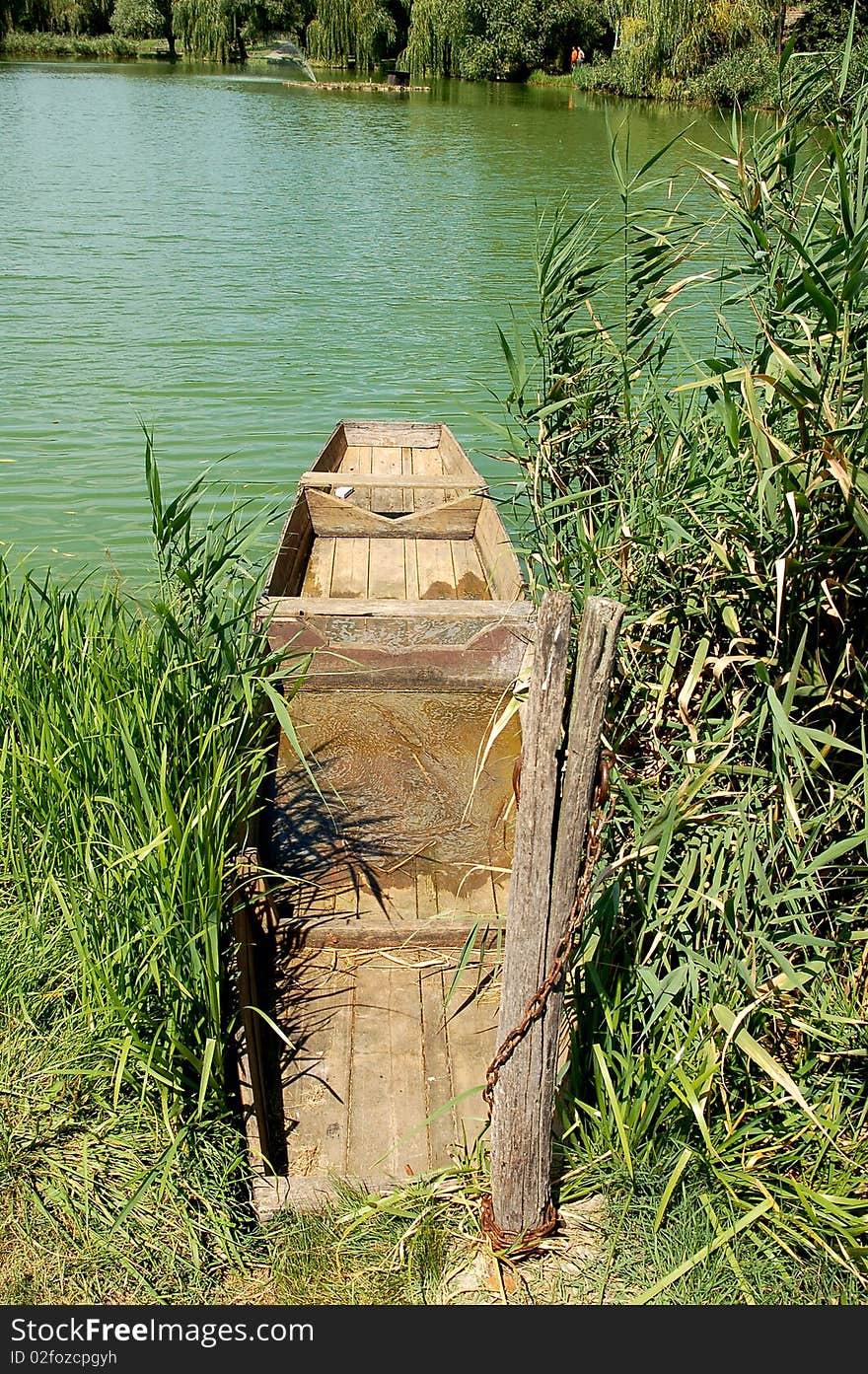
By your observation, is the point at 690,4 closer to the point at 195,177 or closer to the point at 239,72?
the point at 195,177

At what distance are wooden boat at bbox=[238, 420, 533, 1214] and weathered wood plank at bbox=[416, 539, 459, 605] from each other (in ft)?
0.05

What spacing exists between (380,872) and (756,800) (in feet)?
5.01

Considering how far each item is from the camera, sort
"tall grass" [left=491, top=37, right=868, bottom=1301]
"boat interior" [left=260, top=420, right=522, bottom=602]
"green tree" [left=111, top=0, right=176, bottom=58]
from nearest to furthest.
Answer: "tall grass" [left=491, top=37, right=868, bottom=1301] → "boat interior" [left=260, top=420, right=522, bottom=602] → "green tree" [left=111, top=0, right=176, bottom=58]

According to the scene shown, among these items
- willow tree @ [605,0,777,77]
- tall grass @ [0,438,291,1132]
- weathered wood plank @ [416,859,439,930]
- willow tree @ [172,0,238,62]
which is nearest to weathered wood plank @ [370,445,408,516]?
weathered wood plank @ [416,859,439,930]

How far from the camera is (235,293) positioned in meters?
12.6

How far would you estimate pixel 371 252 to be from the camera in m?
14.8

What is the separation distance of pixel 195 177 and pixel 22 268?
702 cm

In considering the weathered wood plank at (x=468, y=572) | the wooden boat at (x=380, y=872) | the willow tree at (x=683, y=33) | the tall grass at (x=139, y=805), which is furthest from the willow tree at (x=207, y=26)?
the tall grass at (x=139, y=805)

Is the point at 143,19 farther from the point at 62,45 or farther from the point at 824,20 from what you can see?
the point at 824,20

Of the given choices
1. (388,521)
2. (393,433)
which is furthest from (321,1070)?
(393,433)

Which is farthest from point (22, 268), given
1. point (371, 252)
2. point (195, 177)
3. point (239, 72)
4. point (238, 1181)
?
point (239, 72)

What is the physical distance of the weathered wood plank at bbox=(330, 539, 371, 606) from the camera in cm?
575

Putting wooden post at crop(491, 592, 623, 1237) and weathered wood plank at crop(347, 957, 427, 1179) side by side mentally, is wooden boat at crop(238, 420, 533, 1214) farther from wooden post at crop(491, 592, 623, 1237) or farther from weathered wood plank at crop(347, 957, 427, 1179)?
wooden post at crop(491, 592, 623, 1237)

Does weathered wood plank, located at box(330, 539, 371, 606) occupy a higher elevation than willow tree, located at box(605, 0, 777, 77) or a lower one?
lower
